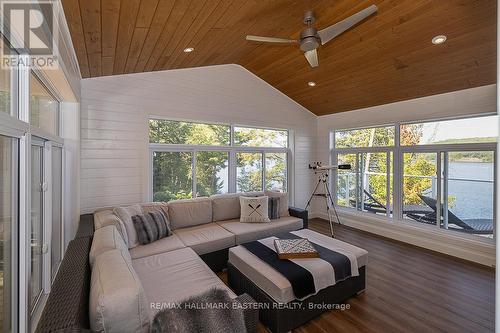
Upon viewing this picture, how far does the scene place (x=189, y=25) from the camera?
7.80 ft

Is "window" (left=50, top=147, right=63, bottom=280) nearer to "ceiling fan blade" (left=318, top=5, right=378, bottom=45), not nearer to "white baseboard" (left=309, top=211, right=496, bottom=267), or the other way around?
"ceiling fan blade" (left=318, top=5, right=378, bottom=45)

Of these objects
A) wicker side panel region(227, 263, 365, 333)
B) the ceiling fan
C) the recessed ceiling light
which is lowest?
wicker side panel region(227, 263, 365, 333)

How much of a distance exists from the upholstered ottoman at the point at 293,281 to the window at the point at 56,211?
164cm

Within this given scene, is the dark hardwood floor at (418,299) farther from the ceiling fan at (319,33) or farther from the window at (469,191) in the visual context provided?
the ceiling fan at (319,33)

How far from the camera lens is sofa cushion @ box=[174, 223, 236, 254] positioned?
291 centimetres

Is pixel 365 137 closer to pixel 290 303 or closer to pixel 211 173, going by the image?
pixel 211 173

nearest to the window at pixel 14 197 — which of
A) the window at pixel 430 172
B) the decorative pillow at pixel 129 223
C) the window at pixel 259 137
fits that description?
the decorative pillow at pixel 129 223

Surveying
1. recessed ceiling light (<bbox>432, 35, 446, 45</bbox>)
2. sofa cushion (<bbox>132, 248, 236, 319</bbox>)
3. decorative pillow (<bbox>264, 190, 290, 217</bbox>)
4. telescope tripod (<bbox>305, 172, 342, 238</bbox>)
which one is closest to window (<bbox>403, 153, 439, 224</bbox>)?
telescope tripod (<bbox>305, 172, 342, 238</bbox>)

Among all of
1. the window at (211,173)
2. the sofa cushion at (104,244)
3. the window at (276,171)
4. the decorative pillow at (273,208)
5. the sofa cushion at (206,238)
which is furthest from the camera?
the window at (276,171)

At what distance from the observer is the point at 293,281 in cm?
203

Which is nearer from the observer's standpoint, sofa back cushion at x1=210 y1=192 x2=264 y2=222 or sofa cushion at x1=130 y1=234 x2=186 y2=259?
sofa cushion at x1=130 y1=234 x2=186 y2=259

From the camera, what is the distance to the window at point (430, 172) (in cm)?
343

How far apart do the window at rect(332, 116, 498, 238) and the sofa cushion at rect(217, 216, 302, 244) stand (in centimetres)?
200

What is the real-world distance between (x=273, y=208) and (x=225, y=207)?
810 mm
